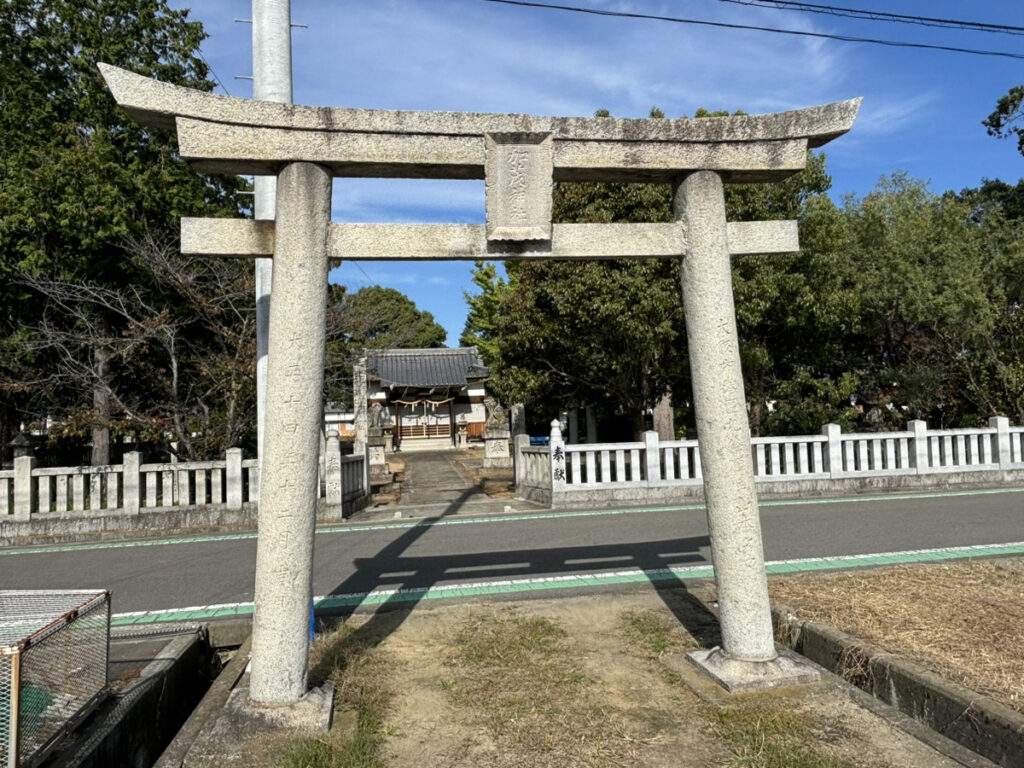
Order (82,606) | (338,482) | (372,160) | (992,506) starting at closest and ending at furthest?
1. (82,606)
2. (372,160)
3. (992,506)
4. (338,482)

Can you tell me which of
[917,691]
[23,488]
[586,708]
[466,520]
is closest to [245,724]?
[586,708]

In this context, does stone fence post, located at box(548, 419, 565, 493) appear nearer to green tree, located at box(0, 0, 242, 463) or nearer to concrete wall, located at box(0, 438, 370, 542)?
concrete wall, located at box(0, 438, 370, 542)

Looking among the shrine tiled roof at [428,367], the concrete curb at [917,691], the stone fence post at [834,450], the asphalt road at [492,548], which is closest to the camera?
the concrete curb at [917,691]

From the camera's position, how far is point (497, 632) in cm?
484

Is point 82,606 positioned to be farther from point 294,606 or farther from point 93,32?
point 93,32

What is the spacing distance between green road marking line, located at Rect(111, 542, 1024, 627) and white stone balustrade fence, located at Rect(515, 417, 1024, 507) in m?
4.97

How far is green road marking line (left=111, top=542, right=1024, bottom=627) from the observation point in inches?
228

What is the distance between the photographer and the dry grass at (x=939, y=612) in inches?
147

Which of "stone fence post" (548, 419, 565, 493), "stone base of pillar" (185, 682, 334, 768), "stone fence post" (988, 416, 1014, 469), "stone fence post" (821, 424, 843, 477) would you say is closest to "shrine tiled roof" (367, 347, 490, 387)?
"stone fence post" (548, 419, 565, 493)

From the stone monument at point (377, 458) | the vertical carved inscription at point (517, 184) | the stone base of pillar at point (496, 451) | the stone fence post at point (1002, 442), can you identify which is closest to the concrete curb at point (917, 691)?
the vertical carved inscription at point (517, 184)

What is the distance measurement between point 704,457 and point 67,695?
3602 millimetres

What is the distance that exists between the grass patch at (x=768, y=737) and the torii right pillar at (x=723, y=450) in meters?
0.34

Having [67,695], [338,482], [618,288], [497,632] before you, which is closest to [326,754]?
[67,695]

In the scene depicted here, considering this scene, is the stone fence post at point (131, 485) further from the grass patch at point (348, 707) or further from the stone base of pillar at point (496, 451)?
the stone base of pillar at point (496, 451)
